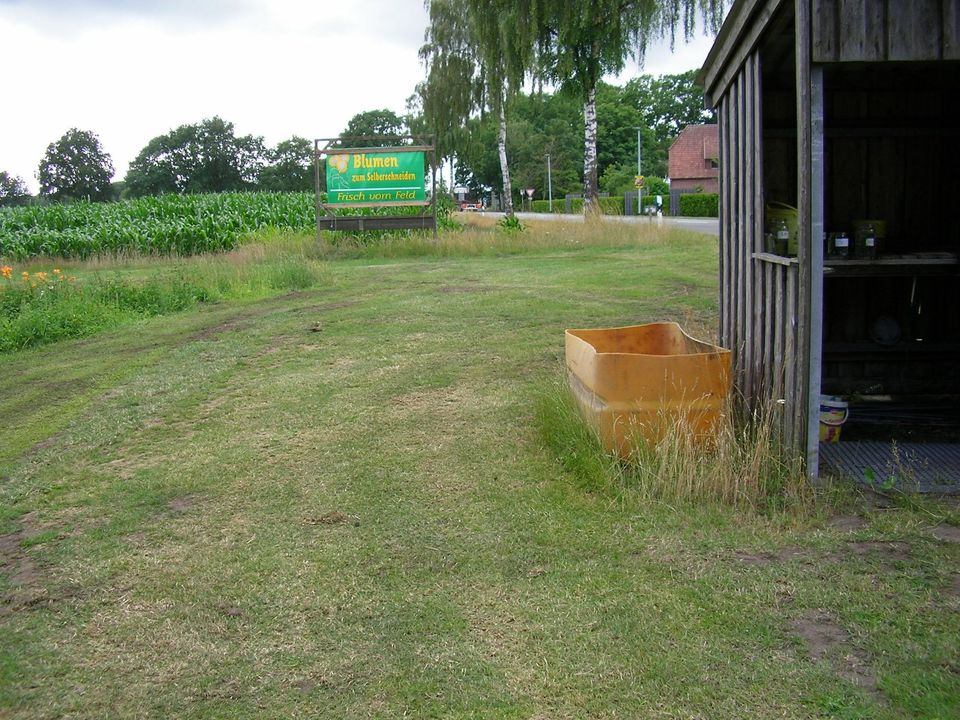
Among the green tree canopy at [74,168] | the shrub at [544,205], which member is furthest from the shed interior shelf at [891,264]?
the green tree canopy at [74,168]

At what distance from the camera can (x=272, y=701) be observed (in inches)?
139

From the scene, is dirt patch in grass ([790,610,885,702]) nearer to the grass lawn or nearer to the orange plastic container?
the grass lawn

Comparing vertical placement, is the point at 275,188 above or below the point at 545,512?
above

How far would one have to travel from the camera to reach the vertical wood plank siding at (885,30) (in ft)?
17.2

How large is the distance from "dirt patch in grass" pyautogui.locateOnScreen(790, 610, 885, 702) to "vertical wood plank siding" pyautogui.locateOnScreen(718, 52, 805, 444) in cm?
172

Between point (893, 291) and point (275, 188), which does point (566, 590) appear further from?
point (275, 188)

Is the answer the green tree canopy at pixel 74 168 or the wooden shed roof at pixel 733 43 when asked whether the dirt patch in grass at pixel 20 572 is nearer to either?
the wooden shed roof at pixel 733 43

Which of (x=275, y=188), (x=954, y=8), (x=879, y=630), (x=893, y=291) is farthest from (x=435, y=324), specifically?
(x=275, y=188)

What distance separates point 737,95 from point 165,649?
499 centimetres

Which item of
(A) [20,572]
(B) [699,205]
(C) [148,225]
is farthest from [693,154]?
(A) [20,572]

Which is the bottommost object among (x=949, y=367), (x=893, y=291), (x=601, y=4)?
(x=949, y=367)

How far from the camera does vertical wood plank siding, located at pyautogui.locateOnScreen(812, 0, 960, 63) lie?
17.2 feet

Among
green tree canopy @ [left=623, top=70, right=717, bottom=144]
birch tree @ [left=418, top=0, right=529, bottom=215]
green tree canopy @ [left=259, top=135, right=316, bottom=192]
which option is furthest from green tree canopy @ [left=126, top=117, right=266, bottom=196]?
birch tree @ [left=418, top=0, right=529, bottom=215]

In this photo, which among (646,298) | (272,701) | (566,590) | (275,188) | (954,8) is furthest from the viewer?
(275,188)
